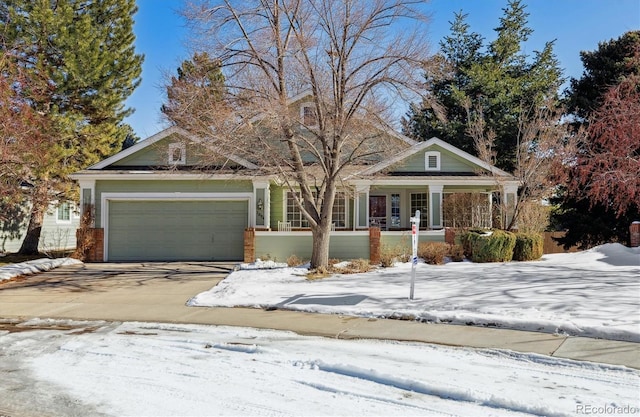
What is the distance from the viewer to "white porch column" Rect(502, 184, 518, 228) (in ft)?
64.1

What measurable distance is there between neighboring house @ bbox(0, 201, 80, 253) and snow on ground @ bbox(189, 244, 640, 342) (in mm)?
14789

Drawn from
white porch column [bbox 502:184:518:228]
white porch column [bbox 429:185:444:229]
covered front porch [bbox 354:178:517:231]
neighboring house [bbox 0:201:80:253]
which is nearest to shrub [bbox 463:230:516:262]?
covered front porch [bbox 354:178:517:231]

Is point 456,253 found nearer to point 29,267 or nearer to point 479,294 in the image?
point 479,294

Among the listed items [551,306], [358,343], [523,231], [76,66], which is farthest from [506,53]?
[358,343]

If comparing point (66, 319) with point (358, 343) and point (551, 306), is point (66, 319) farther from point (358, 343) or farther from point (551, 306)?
point (551, 306)

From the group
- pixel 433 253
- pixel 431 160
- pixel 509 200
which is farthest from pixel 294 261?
pixel 509 200

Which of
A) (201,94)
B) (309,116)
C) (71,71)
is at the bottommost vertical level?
(309,116)

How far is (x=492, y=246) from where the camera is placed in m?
16.3

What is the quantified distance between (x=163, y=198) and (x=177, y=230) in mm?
1321

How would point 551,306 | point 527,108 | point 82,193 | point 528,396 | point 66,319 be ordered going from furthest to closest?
1. point 527,108
2. point 82,193
3. point 66,319
4. point 551,306
5. point 528,396

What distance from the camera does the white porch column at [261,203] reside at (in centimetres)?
1869

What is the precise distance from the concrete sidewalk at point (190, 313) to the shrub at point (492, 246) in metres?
8.18

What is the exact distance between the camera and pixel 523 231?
18.8 m

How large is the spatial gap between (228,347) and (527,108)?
100 ft
